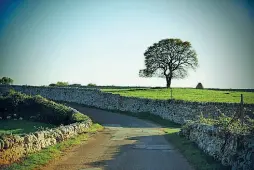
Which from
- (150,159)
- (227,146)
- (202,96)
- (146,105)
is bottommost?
(150,159)

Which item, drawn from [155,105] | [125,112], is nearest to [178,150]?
[155,105]

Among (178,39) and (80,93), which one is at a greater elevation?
(178,39)

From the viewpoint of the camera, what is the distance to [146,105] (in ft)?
133

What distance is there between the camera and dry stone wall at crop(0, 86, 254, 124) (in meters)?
33.4

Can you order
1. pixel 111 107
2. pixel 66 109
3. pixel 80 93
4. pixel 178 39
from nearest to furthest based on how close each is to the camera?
pixel 66 109 → pixel 111 107 → pixel 80 93 → pixel 178 39

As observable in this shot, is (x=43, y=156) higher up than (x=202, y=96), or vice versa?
(x=202, y=96)

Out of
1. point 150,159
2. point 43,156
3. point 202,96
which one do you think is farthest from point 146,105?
point 43,156

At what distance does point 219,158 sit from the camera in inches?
524

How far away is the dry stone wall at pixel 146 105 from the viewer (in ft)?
110

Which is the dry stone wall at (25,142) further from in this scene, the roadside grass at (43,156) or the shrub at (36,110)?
the shrub at (36,110)

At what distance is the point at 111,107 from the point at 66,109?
1348 centimetres

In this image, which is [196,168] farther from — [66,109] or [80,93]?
[80,93]

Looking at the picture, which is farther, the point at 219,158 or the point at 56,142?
the point at 56,142

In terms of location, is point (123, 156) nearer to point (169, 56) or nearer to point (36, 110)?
point (36, 110)
